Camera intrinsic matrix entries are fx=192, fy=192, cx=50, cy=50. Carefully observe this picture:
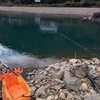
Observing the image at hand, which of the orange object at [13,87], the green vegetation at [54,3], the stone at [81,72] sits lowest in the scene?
the orange object at [13,87]

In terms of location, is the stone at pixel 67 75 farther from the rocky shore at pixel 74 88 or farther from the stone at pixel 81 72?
the stone at pixel 81 72

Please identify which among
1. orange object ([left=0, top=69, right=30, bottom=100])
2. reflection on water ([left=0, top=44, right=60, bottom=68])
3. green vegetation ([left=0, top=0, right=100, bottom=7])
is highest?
green vegetation ([left=0, top=0, right=100, bottom=7])

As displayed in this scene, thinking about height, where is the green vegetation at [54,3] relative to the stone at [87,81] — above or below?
above

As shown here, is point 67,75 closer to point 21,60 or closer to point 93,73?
point 93,73

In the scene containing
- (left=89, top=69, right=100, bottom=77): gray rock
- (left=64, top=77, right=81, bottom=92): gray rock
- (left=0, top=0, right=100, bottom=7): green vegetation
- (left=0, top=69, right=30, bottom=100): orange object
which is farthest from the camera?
(left=0, top=0, right=100, bottom=7): green vegetation

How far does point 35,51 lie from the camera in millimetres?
14156

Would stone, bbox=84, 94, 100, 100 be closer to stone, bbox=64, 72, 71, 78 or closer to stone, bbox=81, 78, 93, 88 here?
stone, bbox=81, 78, 93, 88

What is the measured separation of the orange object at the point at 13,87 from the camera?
5.73 metres

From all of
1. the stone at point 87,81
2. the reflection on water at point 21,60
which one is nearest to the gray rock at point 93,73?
the stone at point 87,81

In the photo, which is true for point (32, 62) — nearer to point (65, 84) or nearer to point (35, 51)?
point (35, 51)

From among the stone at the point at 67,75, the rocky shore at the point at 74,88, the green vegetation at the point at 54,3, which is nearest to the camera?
the rocky shore at the point at 74,88

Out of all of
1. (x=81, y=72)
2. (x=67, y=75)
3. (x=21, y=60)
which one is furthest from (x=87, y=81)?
(x=21, y=60)

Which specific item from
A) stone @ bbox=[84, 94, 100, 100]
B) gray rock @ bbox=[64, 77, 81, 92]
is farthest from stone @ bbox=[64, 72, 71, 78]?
stone @ bbox=[84, 94, 100, 100]

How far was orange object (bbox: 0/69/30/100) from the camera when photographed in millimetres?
5730
